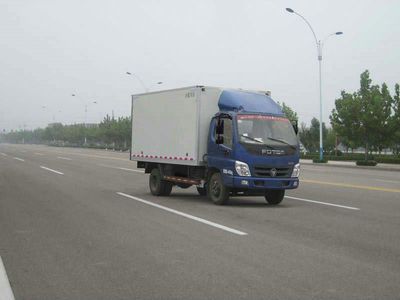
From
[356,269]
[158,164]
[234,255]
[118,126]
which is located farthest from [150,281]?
[118,126]

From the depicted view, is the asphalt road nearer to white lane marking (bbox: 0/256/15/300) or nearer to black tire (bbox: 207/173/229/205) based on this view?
white lane marking (bbox: 0/256/15/300)

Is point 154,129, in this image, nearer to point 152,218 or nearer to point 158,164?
point 158,164

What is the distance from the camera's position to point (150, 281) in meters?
5.54

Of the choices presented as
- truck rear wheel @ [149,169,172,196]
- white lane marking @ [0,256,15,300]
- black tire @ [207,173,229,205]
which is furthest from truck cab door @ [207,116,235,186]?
white lane marking @ [0,256,15,300]

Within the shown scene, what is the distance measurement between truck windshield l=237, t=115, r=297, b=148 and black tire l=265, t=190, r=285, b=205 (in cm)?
131

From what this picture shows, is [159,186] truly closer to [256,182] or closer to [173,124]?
[173,124]

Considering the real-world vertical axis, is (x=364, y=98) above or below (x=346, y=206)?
above

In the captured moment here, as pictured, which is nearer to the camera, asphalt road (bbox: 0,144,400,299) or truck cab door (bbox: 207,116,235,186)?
asphalt road (bbox: 0,144,400,299)

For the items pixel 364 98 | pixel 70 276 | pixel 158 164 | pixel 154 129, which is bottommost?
pixel 70 276

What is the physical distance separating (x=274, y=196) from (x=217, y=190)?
5.05 ft

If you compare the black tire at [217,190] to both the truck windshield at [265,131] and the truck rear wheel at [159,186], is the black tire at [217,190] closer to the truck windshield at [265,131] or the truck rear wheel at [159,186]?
the truck windshield at [265,131]

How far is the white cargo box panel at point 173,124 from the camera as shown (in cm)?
1314

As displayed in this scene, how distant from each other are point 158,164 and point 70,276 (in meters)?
9.36

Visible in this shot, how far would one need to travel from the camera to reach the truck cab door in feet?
39.7
